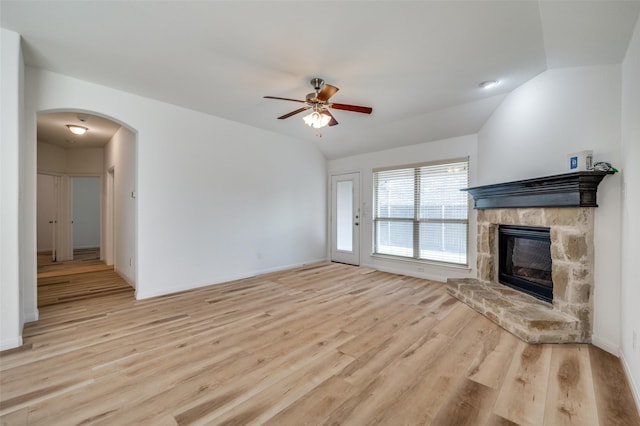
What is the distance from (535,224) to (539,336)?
1.24 m

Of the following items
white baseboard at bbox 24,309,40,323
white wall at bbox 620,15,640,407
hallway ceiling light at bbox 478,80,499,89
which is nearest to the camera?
white wall at bbox 620,15,640,407

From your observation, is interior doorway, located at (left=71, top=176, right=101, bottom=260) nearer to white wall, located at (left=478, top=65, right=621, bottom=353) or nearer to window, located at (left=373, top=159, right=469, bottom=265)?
window, located at (left=373, top=159, right=469, bottom=265)

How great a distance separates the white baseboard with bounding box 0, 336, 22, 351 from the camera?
2.37m

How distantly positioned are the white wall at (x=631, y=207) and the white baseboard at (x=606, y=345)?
11 cm

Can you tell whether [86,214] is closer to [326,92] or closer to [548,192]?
[326,92]

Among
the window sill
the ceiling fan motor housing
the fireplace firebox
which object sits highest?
the ceiling fan motor housing

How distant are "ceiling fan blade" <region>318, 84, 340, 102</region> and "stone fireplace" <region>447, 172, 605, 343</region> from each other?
7.82 ft

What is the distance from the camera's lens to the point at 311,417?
161cm

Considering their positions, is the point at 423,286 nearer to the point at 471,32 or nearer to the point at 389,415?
the point at 389,415

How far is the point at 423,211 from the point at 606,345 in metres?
2.96

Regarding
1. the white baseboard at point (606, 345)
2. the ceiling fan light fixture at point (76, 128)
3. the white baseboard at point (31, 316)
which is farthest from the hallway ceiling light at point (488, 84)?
the ceiling fan light fixture at point (76, 128)

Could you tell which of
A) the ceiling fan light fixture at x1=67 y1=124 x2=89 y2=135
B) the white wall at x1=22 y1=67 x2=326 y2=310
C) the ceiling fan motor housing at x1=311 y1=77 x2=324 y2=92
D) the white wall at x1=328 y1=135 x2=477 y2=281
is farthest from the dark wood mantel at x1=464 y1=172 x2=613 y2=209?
the ceiling fan light fixture at x1=67 y1=124 x2=89 y2=135

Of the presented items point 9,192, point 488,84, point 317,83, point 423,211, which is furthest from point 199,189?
point 488,84

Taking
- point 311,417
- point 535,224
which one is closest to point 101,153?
point 311,417
